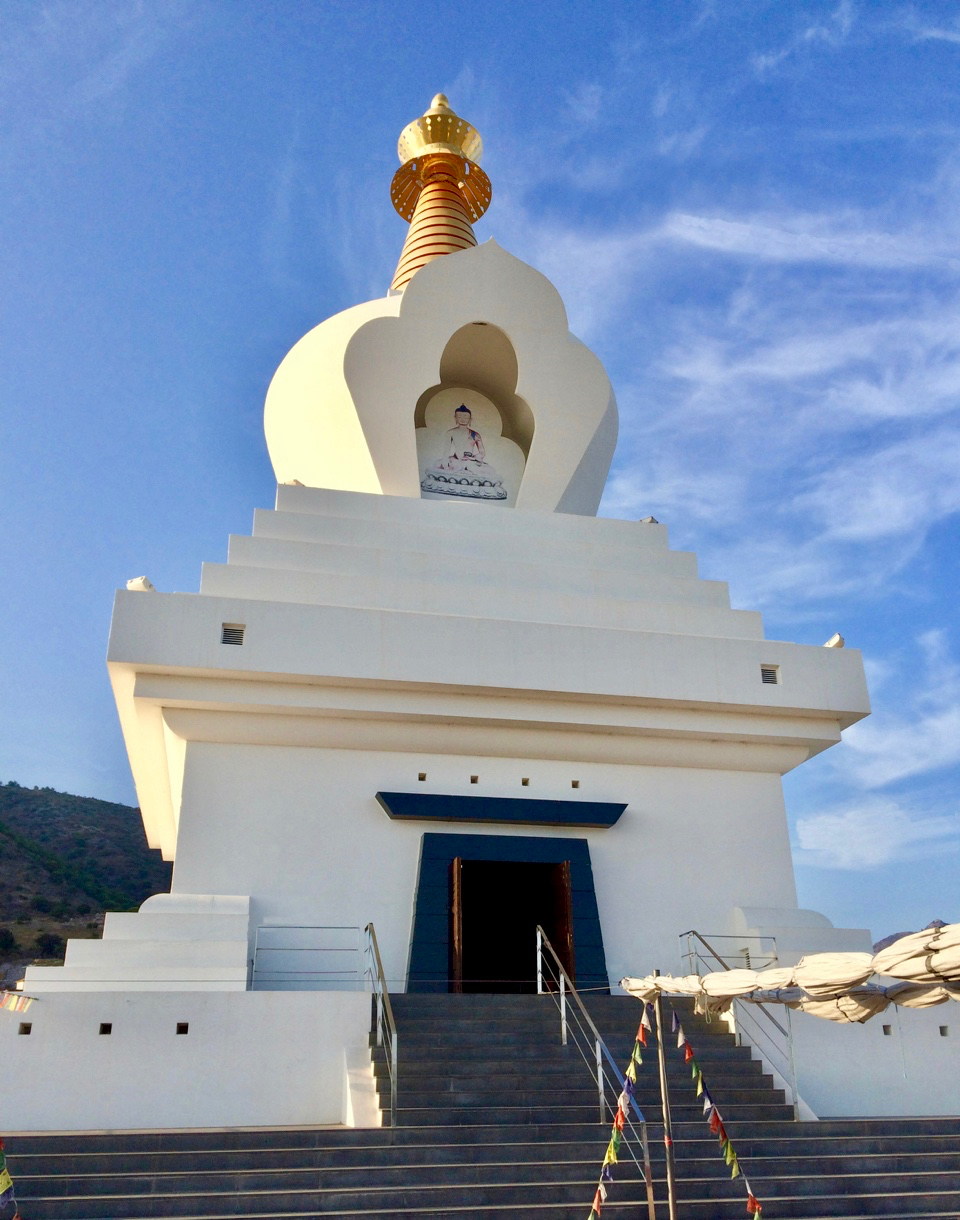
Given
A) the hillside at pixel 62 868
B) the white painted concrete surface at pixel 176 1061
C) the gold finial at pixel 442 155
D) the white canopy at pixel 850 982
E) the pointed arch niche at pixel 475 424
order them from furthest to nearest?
1. the hillside at pixel 62 868
2. the gold finial at pixel 442 155
3. the pointed arch niche at pixel 475 424
4. the white painted concrete surface at pixel 176 1061
5. the white canopy at pixel 850 982

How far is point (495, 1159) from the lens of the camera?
7672 millimetres

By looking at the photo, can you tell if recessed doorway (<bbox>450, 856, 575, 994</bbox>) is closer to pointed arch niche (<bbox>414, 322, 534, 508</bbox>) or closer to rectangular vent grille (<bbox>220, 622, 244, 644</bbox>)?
rectangular vent grille (<bbox>220, 622, 244, 644</bbox>)

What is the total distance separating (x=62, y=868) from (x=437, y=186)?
99.7 feet

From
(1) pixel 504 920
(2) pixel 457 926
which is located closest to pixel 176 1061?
(2) pixel 457 926

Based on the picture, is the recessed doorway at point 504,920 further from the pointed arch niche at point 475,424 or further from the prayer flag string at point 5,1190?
the pointed arch niche at point 475,424

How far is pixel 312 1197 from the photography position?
22.5ft

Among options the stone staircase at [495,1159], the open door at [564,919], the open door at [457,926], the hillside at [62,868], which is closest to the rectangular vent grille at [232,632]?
the open door at [457,926]

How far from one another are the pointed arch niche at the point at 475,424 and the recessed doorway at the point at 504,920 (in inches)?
223

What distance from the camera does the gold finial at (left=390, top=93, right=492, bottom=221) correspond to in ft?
69.6

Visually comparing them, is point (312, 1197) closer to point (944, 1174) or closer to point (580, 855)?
point (944, 1174)

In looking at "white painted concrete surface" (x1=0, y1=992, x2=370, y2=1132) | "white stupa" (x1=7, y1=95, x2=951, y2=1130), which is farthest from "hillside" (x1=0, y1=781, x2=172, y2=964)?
"white painted concrete surface" (x1=0, y1=992, x2=370, y2=1132)

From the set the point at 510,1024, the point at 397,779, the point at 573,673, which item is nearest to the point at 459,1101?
the point at 510,1024

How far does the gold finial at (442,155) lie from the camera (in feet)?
69.6

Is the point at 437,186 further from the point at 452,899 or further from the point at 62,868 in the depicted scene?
the point at 62,868
